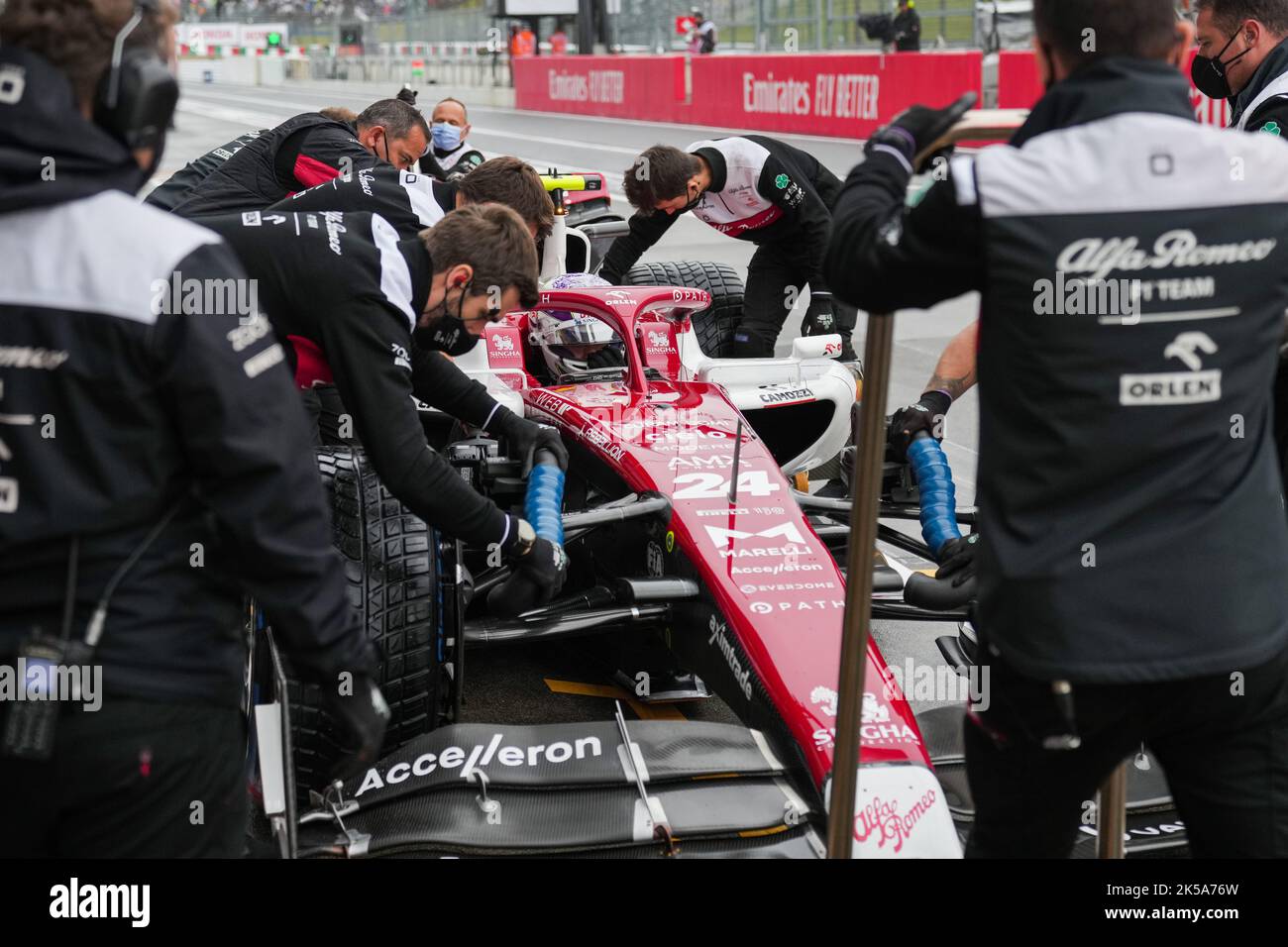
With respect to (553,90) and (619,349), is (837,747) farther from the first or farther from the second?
(553,90)

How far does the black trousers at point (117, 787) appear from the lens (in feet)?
6.21

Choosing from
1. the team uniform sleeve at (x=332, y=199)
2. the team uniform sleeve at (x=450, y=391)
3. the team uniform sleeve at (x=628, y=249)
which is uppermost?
the team uniform sleeve at (x=332, y=199)

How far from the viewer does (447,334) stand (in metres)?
3.57

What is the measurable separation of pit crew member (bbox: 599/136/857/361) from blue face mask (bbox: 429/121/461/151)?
2727mm

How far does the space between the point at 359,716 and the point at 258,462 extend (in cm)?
47

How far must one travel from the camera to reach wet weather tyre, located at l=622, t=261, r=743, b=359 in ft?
22.5

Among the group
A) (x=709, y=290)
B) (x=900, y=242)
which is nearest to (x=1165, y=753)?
(x=900, y=242)

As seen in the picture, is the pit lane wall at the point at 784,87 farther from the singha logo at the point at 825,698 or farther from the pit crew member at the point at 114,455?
the pit crew member at the point at 114,455

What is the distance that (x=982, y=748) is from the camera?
7.25ft

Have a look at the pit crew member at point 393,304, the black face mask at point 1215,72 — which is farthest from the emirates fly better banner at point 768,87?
the pit crew member at point 393,304

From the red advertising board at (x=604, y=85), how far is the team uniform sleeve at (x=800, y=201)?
1978 centimetres

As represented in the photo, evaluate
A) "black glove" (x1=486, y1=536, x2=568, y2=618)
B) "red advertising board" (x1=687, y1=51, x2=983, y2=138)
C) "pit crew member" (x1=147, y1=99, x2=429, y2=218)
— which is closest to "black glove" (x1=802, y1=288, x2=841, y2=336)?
"pit crew member" (x1=147, y1=99, x2=429, y2=218)
